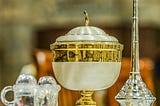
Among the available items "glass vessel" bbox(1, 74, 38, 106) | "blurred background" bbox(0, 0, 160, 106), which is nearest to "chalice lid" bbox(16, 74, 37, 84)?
"glass vessel" bbox(1, 74, 38, 106)

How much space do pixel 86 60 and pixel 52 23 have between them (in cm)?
382

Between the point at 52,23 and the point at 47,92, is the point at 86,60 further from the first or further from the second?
the point at 52,23

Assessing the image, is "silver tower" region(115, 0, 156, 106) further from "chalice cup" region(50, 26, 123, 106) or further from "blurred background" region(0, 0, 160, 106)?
"blurred background" region(0, 0, 160, 106)

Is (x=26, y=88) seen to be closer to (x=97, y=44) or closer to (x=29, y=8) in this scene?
(x=97, y=44)

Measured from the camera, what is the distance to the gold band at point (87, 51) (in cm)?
99

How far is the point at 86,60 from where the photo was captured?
100 cm

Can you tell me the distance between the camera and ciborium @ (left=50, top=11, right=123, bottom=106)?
994 mm

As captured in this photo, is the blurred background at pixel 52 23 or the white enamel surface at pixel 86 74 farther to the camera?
the blurred background at pixel 52 23

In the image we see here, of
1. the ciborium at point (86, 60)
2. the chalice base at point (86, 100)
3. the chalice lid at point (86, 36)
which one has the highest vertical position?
the chalice lid at point (86, 36)

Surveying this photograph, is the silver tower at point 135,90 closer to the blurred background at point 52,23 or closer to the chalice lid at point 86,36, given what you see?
the chalice lid at point 86,36

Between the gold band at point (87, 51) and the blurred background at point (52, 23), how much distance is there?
3.66m

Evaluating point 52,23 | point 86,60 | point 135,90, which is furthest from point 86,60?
point 52,23

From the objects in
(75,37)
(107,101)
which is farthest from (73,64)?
(107,101)

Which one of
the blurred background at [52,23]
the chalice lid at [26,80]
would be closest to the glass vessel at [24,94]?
the chalice lid at [26,80]
